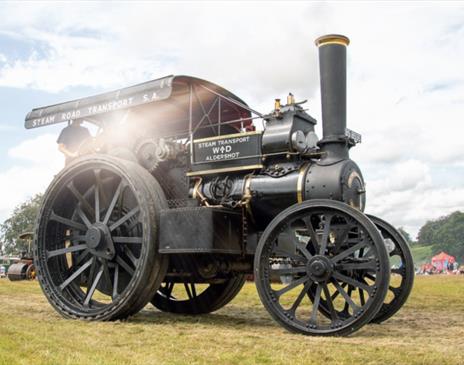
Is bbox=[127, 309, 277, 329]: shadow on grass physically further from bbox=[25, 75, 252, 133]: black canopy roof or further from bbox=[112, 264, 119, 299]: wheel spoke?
bbox=[25, 75, 252, 133]: black canopy roof

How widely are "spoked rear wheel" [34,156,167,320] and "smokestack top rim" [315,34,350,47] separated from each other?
275cm

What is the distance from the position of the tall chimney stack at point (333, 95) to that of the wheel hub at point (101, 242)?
2989 millimetres

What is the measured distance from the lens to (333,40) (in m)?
6.93

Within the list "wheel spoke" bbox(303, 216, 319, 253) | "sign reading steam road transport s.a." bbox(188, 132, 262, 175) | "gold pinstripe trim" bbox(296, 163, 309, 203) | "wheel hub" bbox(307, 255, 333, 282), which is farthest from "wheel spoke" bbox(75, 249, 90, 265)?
"wheel hub" bbox(307, 255, 333, 282)

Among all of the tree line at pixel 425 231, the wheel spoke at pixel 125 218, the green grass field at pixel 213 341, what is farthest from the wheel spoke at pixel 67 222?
the tree line at pixel 425 231

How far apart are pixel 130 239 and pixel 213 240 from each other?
1252 mm

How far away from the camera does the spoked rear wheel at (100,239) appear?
23.2 ft

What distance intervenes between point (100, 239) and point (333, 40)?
3.85 meters

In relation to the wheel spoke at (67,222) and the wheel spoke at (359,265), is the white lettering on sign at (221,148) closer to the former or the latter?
the wheel spoke at (67,222)

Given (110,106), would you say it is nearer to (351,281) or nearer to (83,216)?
(83,216)

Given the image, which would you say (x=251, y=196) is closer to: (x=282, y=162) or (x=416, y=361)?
(x=282, y=162)

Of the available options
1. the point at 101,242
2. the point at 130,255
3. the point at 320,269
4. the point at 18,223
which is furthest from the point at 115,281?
the point at 18,223

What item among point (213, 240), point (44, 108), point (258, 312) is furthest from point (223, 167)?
point (44, 108)

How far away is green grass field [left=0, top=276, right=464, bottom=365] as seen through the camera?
14.4 feet
